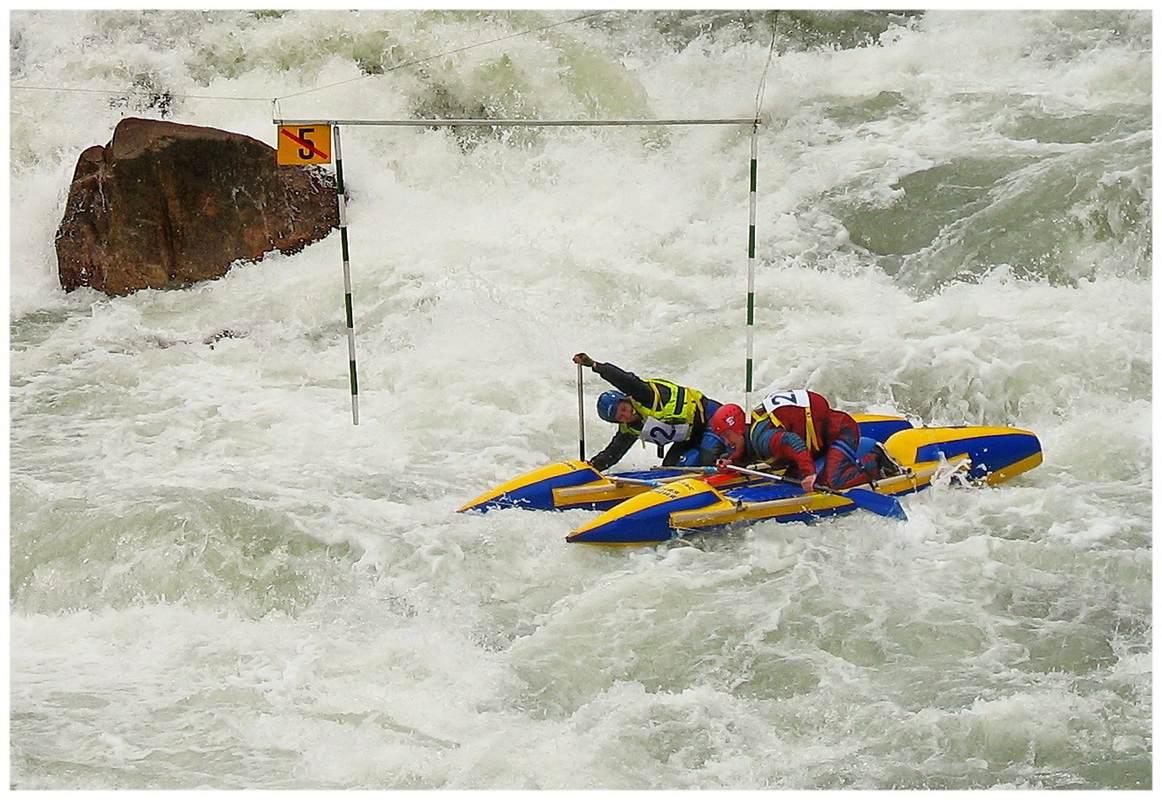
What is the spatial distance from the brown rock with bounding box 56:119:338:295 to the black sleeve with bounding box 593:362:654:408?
5093mm

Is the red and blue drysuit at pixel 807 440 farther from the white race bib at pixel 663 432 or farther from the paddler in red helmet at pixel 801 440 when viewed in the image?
the white race bib at pixel 663 432

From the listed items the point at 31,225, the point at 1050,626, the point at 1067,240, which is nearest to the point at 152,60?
the point at 31,225

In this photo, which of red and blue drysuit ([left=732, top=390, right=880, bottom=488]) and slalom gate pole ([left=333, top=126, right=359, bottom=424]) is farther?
slalom gate pole ([left=333, top=126, right=359, bottom=424])

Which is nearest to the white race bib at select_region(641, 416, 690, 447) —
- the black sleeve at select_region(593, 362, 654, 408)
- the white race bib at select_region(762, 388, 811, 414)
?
the black sleeve at select_region(593, 362, 654, 408)

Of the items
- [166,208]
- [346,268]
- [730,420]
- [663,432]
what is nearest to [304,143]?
[346,268]

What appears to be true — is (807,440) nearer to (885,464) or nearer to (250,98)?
(885,464)

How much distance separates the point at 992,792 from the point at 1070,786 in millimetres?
276

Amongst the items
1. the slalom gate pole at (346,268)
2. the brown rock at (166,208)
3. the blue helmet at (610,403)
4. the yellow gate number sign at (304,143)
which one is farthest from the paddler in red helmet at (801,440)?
the brown rock at (166,208)

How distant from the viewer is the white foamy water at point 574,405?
4.79m

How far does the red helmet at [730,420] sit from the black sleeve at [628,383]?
0.35 metres

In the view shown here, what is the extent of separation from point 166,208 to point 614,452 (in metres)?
5.24

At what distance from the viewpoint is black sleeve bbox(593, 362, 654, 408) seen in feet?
20.6

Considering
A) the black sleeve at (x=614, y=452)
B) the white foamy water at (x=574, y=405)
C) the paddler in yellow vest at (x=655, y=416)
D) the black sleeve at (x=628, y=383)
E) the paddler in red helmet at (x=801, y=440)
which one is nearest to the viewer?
the white foamy water at (x=574, y=405)

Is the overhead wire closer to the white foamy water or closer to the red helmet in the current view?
the white foamy water
